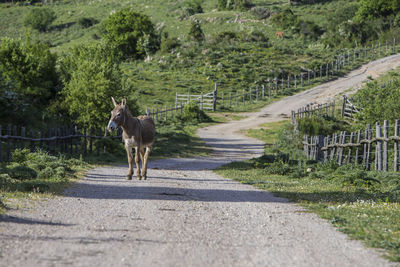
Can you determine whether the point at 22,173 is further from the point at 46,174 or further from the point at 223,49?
the point at 223,49

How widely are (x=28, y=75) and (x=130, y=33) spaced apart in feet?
199

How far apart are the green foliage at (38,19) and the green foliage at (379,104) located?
119m

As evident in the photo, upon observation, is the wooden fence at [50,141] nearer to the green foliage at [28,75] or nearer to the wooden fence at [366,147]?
the green foliage at [28,75]

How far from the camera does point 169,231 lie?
813 centimetres

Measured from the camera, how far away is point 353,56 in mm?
80812

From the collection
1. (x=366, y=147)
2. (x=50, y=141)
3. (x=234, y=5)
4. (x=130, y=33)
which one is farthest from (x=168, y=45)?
(x=366, y=147)

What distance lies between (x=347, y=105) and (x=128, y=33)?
5392cm

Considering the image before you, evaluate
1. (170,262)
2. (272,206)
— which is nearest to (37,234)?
(170,262)

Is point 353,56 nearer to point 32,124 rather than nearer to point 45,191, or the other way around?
point 32,124

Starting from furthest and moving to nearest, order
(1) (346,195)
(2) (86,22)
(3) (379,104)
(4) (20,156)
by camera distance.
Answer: (2) (86,22) → (3) (379,104) → (4) (20,156) → (1) (346,195)

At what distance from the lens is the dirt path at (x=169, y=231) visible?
6.45m

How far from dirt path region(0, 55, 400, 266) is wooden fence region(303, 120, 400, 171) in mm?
6627

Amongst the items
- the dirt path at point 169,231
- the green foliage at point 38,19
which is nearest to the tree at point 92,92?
the dirt path at point 169,231

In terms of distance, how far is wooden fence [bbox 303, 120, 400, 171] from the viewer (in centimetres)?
1800
